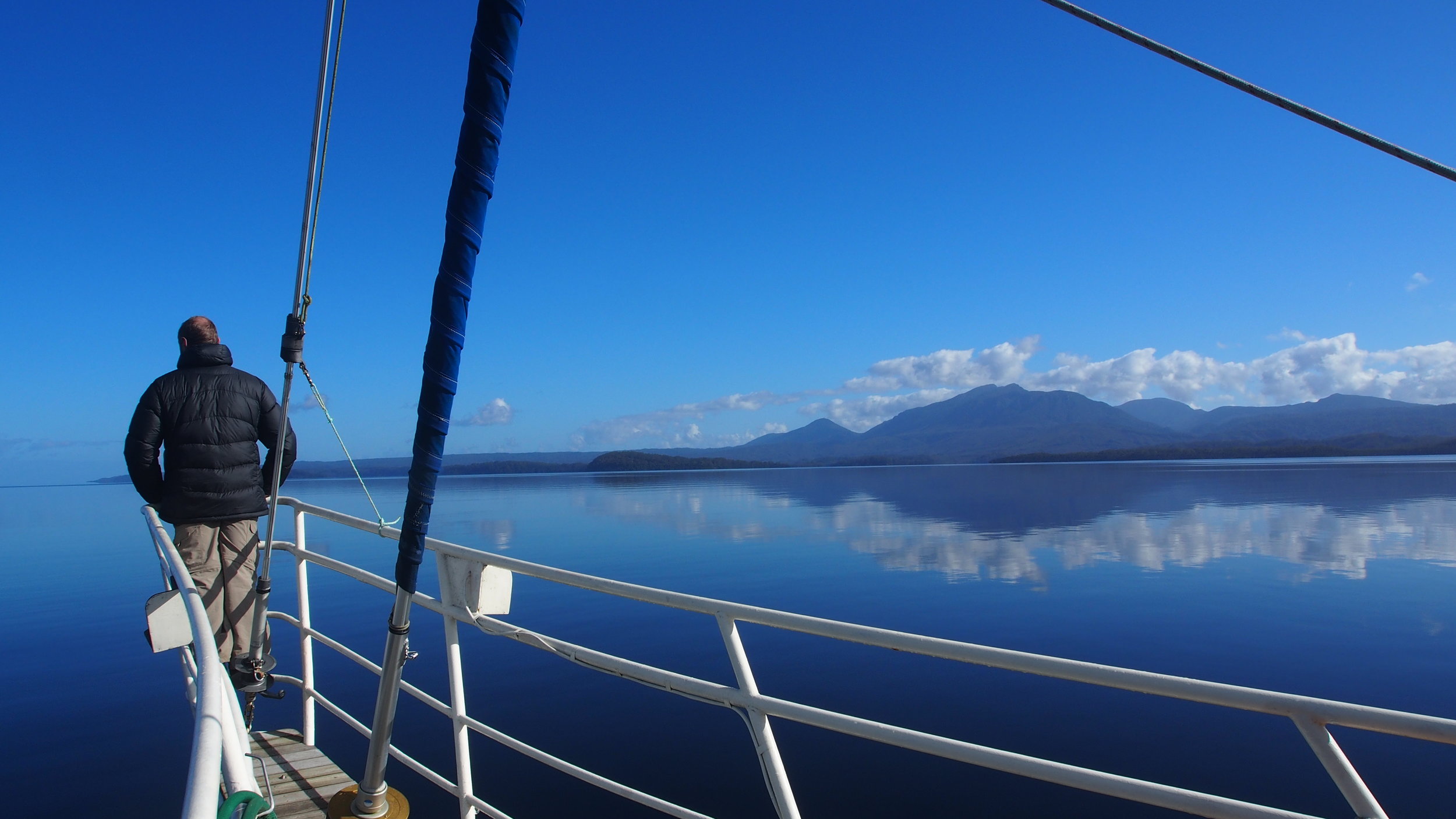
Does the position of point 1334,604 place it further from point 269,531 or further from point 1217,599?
point 269,531

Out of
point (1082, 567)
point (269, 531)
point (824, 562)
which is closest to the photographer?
point (269, 531)

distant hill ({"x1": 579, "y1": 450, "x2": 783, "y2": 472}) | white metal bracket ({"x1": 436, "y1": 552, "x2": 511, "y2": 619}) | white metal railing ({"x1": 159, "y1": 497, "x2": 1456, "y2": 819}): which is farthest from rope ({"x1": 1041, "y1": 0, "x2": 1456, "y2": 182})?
distant hill ({"x1": 579, "y1": 450, "x2": 783, "y2": 472})

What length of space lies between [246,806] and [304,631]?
332cm

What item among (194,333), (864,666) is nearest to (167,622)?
(194,333)

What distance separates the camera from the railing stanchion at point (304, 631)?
14.2 ft

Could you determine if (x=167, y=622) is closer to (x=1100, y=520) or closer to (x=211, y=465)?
(x=211, y=465)

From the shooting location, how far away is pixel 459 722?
3.11 m

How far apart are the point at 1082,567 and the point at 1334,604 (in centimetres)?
470

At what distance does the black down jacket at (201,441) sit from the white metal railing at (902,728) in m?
1.42

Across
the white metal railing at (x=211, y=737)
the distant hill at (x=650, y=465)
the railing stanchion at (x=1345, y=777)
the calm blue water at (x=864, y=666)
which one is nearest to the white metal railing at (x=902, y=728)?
the railing stanchion at (x=1345, y=777)

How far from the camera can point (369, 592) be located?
1578 cm

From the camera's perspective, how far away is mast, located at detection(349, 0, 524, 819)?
2.04m

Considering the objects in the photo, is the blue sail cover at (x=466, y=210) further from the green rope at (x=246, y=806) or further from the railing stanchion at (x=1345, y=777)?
the railing stanchion at (x=1345, y=777)

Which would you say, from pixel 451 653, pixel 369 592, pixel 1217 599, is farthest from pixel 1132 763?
pixel 369 592
